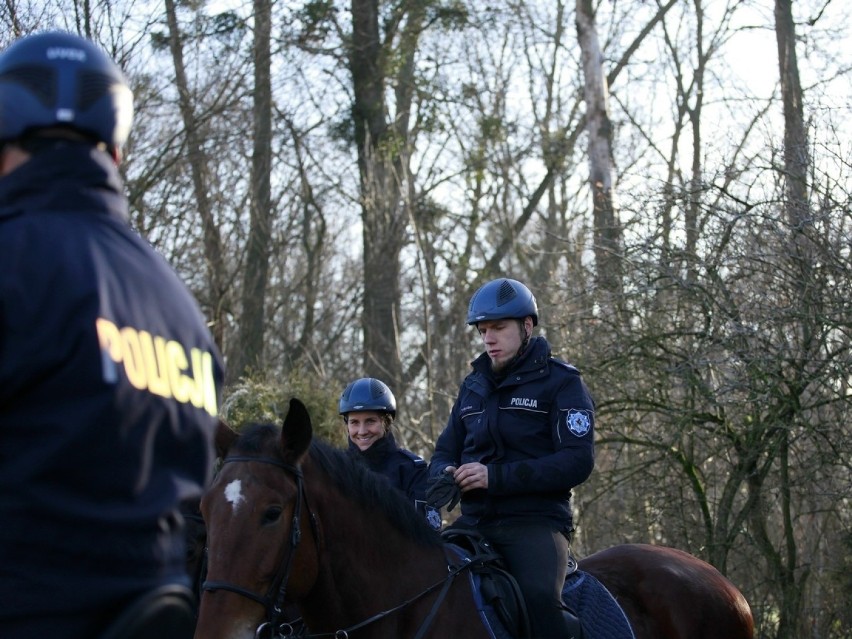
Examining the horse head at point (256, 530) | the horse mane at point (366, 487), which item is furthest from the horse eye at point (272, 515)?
the horse mane at point (366, 487)

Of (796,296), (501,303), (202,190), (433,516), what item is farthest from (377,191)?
(501,303)

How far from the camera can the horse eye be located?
4.73 meters

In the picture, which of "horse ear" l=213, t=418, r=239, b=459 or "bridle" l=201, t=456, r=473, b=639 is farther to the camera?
"horse ear" l=213, t=418, r=239, b=459

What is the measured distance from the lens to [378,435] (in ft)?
24.8

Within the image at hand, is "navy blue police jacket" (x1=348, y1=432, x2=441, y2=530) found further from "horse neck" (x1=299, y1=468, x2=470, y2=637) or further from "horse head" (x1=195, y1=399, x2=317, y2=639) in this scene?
"horse head" (x1=195, y1=399, x2=317, y2=639)

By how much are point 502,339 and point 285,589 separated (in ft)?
5.65

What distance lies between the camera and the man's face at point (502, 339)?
18.7 ft

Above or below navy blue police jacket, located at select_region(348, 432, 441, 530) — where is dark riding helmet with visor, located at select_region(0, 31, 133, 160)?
above

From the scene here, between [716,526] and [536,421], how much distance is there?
5.92 metres

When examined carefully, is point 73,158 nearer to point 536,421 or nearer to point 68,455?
point 68,455

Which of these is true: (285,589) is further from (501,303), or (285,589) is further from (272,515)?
(501,303)

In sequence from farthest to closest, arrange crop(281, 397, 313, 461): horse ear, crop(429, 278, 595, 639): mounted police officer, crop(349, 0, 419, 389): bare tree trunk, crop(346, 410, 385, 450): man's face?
crop(349, 0, 419, 389): bare tree trunk, crop(346, 410, 385, 450): man's face, crop(429, 278, 595, 639): mounted police officer, crop(281, 397, 313, 461): horse ear

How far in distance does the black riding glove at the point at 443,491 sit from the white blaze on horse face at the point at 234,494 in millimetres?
1030

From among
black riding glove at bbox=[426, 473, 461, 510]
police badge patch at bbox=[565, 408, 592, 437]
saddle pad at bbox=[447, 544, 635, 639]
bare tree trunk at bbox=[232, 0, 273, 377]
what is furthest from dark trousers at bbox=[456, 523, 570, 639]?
bare tree trunk at bbox=[232, 0, 273, 377]
